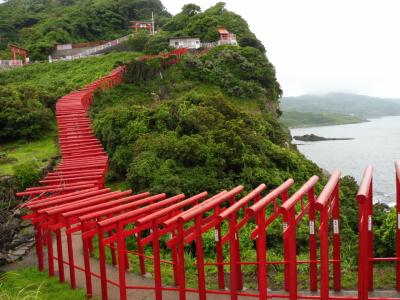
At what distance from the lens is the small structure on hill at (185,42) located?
45000 millimetres

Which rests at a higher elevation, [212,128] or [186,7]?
[186,7]

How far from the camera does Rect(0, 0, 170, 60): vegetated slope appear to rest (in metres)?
55.3

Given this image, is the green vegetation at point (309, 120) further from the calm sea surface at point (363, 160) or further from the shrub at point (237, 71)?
the shrub at point (237, 71)

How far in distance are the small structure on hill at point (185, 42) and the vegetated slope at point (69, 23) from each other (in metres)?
16.0

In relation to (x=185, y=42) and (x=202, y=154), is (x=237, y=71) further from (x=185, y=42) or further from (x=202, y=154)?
(x=202, y=154)

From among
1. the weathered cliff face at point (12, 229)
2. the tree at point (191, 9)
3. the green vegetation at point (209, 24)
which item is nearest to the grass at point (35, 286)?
the weathered cliff face at point (12, 229)

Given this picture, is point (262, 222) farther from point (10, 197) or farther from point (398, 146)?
point (398, 146)

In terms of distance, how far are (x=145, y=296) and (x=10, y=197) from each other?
6.71m

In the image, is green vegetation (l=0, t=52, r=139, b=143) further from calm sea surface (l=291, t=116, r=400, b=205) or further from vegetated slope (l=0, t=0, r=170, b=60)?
calm sea surface (l=291, t=116, r=400, b=205)

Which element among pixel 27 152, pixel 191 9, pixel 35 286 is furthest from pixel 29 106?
pixel 191 9

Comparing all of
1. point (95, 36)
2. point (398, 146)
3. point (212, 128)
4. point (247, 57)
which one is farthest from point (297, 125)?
point (212, 128)

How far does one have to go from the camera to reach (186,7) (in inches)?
2146

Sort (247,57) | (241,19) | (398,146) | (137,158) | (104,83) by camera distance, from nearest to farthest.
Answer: (137,158)
(104,83)
(247,57)
(241,19)
(398,146)

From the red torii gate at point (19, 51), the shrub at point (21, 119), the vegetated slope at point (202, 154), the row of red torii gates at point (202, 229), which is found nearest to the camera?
the row of red torii gates at point (202, 229)
